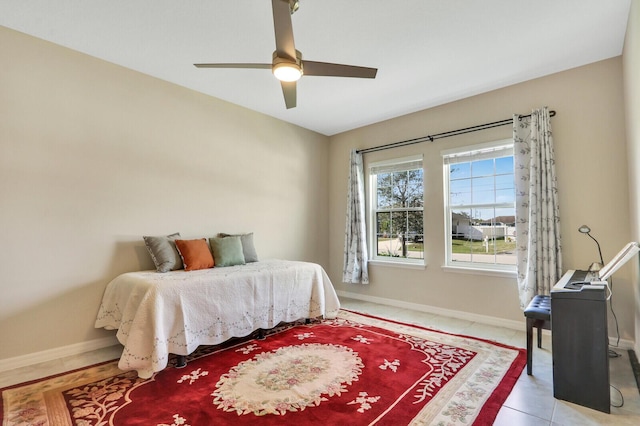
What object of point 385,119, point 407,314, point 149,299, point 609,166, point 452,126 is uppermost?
point 385,119

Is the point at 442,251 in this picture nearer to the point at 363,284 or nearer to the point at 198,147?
→ the point at 363,284

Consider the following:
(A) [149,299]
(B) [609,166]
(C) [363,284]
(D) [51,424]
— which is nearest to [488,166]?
(B) [609,166]

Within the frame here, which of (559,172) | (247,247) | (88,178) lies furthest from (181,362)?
(559,172)

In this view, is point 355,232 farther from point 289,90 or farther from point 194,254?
point 289,90

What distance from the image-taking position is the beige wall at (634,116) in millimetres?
2250

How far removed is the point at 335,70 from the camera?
2.25 meters

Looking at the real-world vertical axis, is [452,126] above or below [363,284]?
above

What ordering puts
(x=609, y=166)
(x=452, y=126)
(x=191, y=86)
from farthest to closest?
(x=452, y=126) < (x=191, y=86) < (x=609, y=166)

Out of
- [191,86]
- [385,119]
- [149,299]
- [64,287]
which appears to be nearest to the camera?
[149,299]

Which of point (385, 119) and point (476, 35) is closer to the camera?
point (476, 35)

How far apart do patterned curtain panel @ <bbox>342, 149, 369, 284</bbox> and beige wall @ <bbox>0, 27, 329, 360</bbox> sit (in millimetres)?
1580

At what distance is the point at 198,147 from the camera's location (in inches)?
150

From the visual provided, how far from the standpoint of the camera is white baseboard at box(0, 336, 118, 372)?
8.37 ft

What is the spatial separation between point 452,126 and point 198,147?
125 inches
